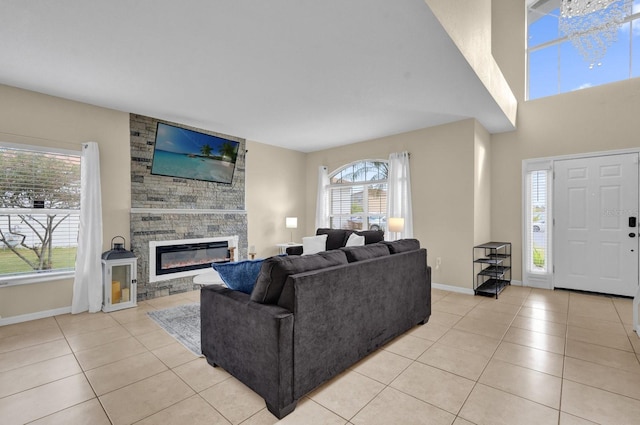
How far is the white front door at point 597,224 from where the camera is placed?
427 centimetres

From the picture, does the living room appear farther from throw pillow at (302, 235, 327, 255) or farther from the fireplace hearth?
throw pillow at (302, 235, 327, 255)

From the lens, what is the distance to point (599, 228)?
450 centimetres

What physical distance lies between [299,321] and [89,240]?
347 cm

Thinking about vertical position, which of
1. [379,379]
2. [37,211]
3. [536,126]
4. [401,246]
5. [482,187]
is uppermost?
[536,126]

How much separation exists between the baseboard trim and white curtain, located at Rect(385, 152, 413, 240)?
4.95m

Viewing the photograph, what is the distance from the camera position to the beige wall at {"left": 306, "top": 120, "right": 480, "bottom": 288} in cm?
465

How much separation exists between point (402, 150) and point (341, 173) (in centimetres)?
154

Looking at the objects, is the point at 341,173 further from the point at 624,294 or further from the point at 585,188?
the point at 624,294

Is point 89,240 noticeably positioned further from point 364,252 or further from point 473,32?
point 473,32

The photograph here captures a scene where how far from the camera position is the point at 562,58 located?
495 cm

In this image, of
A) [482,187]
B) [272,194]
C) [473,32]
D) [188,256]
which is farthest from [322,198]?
[473,32]

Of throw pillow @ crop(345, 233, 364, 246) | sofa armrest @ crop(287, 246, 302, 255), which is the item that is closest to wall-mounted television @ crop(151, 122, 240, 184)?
sofa armrest @ crop(287, 246, 302, 255)

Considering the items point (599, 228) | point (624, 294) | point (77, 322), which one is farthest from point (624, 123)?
point (77, 322)

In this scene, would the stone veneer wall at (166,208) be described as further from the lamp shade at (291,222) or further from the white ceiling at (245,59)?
the lamp shade at (291,222)
